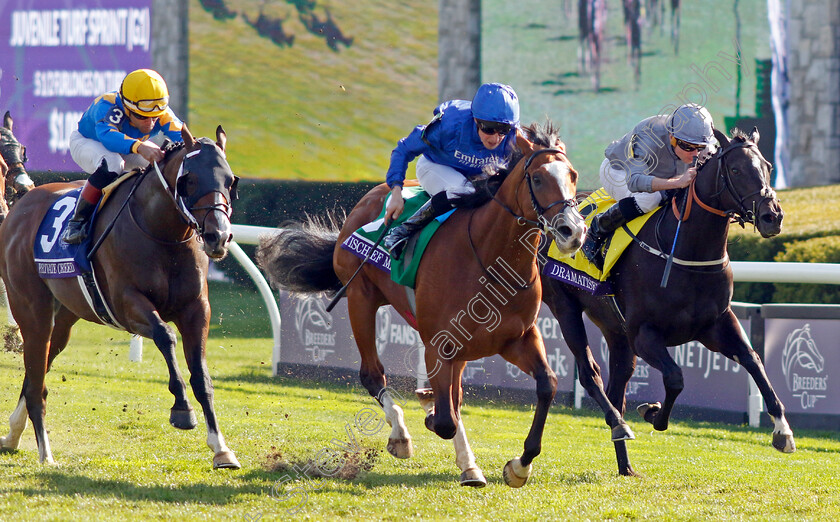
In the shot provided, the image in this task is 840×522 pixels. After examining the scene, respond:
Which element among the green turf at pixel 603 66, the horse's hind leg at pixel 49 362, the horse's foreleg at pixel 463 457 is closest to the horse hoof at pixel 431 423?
the horse's foreleg at pixel 463 457

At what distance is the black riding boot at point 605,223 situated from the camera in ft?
17.8

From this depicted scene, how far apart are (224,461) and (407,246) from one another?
4.31ft

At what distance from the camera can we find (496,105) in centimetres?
462

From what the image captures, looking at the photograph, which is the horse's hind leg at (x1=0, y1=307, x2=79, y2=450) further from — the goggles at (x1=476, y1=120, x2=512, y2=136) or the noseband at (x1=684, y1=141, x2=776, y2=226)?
the noseband at (x1=684, y1=141, x2=776, y2=226)

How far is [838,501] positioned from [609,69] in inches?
451

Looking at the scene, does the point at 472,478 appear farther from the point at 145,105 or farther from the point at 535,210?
the point at 145,105

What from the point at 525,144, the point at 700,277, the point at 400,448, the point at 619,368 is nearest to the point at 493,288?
the point at 525,144

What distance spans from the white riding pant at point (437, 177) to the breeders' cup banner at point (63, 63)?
42.4 ft

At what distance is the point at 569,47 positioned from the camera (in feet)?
51.1

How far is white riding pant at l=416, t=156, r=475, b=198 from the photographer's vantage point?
505 centimetres

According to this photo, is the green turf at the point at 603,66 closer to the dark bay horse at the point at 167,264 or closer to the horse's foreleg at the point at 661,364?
the horse's foreleg at the point at 661,364

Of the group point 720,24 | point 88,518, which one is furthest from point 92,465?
point 720,24

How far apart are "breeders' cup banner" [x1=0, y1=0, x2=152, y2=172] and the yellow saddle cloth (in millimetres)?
12736

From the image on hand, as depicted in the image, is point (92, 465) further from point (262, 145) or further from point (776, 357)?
point (262, 145)
